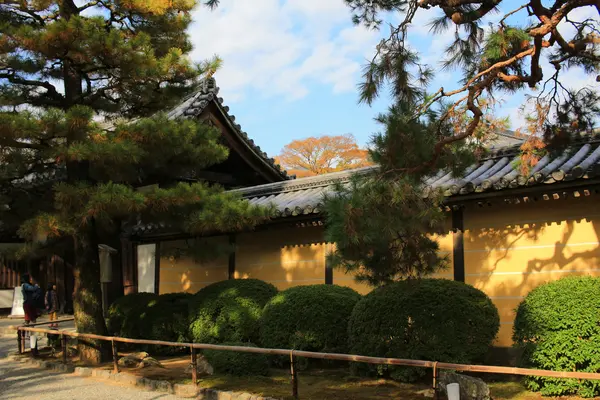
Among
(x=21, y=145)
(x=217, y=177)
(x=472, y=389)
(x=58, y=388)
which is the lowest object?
(x=58, y=388)

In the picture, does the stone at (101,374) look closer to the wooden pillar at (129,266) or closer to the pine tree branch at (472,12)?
the wooden pillar at (129,266)

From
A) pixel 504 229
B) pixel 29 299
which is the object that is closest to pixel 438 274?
pixel 504 229

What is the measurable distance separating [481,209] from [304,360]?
3727 mm

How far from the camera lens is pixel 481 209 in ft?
31.0

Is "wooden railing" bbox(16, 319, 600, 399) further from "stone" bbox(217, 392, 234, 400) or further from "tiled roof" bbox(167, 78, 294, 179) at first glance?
"tiled roof" bbox(167, 78, 294, 179)

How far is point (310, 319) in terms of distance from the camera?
926 cm

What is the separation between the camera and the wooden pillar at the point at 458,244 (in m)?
9.50

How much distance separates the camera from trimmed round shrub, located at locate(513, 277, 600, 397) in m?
6.76

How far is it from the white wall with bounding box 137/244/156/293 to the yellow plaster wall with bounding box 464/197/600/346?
354 inches

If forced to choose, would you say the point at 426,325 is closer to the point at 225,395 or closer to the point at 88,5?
the point at 225,395

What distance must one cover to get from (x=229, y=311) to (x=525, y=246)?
5162mm

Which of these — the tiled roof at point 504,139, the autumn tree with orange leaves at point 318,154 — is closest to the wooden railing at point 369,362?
the tiled roof at point 504,139

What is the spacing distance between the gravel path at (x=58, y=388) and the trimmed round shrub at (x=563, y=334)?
4.67m

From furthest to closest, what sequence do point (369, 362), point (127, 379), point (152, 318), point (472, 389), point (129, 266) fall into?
point (129, 266)
point (152, 318)
point (127, 379)
point (369, 362)
point (472, 389)
